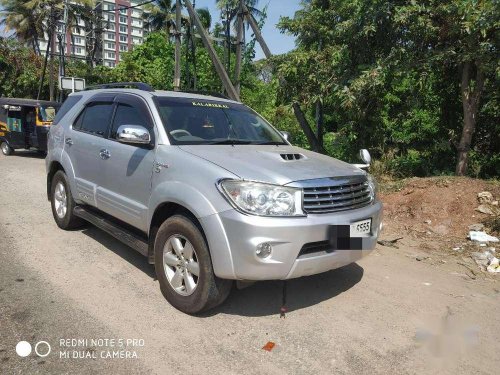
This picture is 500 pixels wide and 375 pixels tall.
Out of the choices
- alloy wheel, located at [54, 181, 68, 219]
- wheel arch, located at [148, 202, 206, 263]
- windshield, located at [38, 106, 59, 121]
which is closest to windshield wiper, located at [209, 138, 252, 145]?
wheel arch, located at [148, 202, 206, 263]

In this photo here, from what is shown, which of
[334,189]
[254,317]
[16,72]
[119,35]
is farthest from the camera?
[119,35]

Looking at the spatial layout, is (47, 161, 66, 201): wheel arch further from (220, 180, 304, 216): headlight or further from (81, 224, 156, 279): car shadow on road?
(220, 180, 304, 216): headlight

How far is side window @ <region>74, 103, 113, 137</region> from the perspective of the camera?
Answer: 191 inches

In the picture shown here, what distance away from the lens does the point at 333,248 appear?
335 centimetres

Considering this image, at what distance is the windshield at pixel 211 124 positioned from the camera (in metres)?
4.08

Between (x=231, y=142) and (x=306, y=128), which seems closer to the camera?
(x=231, y=142)

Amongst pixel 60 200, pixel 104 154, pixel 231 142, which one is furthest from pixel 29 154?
pixel 231 142

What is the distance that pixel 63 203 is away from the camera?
5.64m

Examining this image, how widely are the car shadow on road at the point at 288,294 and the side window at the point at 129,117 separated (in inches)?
71.0


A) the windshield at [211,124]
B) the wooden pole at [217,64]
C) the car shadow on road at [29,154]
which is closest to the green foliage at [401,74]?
the wooden pole at [217,64]

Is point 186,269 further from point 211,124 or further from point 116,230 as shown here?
point 211,124

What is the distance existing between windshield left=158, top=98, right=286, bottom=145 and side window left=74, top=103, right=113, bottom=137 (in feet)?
2.94

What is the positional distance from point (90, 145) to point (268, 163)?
7.97 ft

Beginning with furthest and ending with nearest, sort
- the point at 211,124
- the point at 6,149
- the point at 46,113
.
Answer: the point at 6,149 < the point at 46,113 < the point at 211,124
